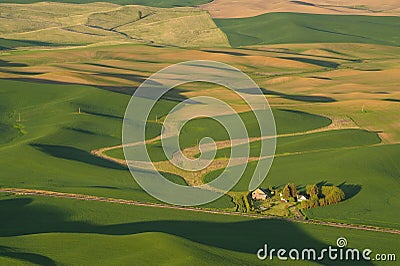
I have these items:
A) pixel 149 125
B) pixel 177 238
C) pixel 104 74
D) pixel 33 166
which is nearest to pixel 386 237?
pixel 177 238

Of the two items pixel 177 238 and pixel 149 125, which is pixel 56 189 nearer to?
pixel 177 238

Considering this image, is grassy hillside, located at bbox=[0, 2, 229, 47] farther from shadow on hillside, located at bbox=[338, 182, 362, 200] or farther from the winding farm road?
shadow on hillside, located at bbox=[338, 182, 362, 200]

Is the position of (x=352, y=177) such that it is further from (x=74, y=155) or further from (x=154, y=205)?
(x=74, y=155)

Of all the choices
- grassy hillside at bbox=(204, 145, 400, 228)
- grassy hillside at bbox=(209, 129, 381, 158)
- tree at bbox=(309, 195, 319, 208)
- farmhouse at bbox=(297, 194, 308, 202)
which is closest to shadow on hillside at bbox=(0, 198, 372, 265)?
tree at bbox=(309, 195, 319, 208)

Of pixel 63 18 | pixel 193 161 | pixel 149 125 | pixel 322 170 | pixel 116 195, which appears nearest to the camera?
pixel 116 195

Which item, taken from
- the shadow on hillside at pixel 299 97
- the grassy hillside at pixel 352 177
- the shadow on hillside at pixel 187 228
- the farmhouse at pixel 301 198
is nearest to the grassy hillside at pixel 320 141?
the grassy hillside at pixel 352 177

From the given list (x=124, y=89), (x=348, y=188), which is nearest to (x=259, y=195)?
(x=348, y=188)
